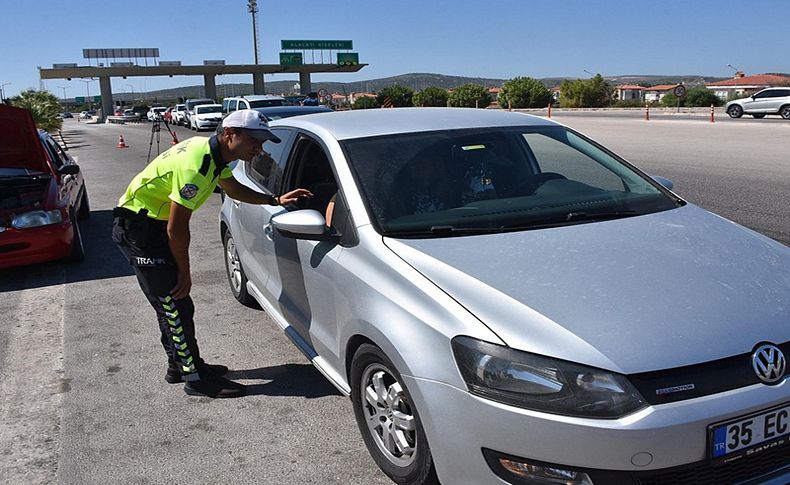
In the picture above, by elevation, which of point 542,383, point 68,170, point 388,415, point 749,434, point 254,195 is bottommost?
point 388,415

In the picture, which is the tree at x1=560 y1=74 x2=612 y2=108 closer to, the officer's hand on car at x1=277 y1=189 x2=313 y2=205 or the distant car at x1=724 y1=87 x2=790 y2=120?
the distant car at x1=724 y1=87 x2=790 y2=120

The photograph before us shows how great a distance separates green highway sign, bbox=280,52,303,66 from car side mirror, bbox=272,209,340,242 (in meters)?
83.3

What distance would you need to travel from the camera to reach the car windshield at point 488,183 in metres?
3.33

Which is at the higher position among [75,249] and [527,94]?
[527,94]

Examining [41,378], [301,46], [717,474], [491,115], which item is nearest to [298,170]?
[491,115]

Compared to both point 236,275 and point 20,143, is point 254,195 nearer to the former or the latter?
point 236,275

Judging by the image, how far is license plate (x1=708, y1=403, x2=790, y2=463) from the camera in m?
2.24

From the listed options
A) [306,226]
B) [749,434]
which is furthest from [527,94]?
[749,434]

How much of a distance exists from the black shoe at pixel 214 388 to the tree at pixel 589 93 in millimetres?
67731

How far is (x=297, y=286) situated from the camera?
12.8 ft

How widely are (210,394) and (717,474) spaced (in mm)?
2817

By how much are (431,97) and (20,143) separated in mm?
54828

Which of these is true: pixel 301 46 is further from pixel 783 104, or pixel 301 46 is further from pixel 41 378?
pixel 41 378

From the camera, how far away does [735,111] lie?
3388 centimetres
